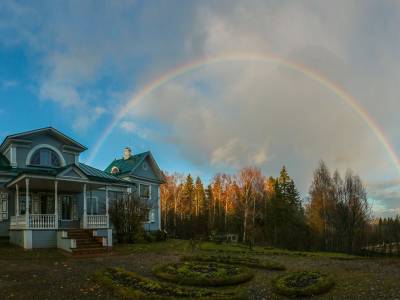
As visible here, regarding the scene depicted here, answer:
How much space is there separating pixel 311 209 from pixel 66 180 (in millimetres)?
33956

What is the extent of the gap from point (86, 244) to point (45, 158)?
9.87 m

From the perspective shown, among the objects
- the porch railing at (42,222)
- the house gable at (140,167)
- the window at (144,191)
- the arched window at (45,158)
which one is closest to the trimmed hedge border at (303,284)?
the porch railing at (42,222)

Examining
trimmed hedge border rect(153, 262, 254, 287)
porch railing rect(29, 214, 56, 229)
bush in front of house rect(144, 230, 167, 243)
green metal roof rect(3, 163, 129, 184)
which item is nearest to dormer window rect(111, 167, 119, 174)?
green metal roof rect(3, 163, 129, 184)

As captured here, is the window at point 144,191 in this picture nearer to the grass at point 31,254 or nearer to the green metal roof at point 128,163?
the green metal roof at point 128,163

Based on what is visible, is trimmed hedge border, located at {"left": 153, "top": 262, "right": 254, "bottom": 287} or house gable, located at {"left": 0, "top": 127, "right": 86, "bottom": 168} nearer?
trimmed hedge border, located at {"left": 153, "top": 262, "right": 254, "bottom": 287}

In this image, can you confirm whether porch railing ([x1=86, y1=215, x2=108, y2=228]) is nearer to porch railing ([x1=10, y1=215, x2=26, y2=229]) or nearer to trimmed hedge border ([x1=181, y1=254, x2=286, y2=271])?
porch railing ([x1=10, y1=215, x2=26, y2=229])

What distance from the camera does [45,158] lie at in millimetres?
27094

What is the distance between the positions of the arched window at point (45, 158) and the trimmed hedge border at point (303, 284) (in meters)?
20.7

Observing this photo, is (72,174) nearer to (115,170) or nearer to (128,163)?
(128,163)

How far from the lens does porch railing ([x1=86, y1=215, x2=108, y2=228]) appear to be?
23.0 meters

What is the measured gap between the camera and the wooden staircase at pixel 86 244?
18781 millimetres

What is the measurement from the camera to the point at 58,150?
27.7 meters

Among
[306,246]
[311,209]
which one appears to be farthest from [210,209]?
[306,246]

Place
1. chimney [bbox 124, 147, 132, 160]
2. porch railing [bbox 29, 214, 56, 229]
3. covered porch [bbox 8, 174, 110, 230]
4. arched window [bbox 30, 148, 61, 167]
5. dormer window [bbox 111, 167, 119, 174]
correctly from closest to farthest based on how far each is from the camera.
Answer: porch railing [bbox 29, 214, 56, 229]
covered porch [bbox 8, 174, 110, 230]
arched window [bbox 30, 148, 61, 167]
dormer window [bbox 111, 167, 119, 174]
chimney [bbox 124, 147, 132, 160]
